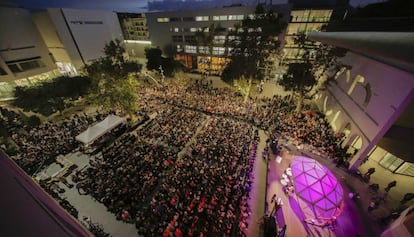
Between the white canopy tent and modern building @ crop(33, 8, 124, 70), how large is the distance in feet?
78.0

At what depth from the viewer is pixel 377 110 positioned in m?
13.1

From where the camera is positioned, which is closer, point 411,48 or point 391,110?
point 411,48

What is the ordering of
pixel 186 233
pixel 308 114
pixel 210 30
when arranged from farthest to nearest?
pixel 210 30 → pixel 308 114 → pixel 186 233

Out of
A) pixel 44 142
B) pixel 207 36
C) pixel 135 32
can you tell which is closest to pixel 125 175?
pixel 44 142

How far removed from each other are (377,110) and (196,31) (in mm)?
34401

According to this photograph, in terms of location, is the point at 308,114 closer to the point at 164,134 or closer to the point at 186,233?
the point at 164,134

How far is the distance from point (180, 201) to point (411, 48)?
12752mm

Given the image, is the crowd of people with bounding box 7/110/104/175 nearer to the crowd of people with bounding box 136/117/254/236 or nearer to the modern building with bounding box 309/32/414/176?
the crowd of people with bounding box 136/117/254/236

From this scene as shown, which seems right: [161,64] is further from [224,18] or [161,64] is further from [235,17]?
[235,17]

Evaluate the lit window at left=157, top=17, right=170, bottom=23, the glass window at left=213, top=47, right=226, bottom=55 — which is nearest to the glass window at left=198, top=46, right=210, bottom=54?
the glass window at left=213, top=47, right=226, bottom=55

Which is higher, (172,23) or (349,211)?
(172,23)

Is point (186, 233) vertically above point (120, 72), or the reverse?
point (120, 72)

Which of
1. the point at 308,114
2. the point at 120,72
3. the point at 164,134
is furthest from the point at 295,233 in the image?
the point at 120,72

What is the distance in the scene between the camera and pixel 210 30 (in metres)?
33.1
